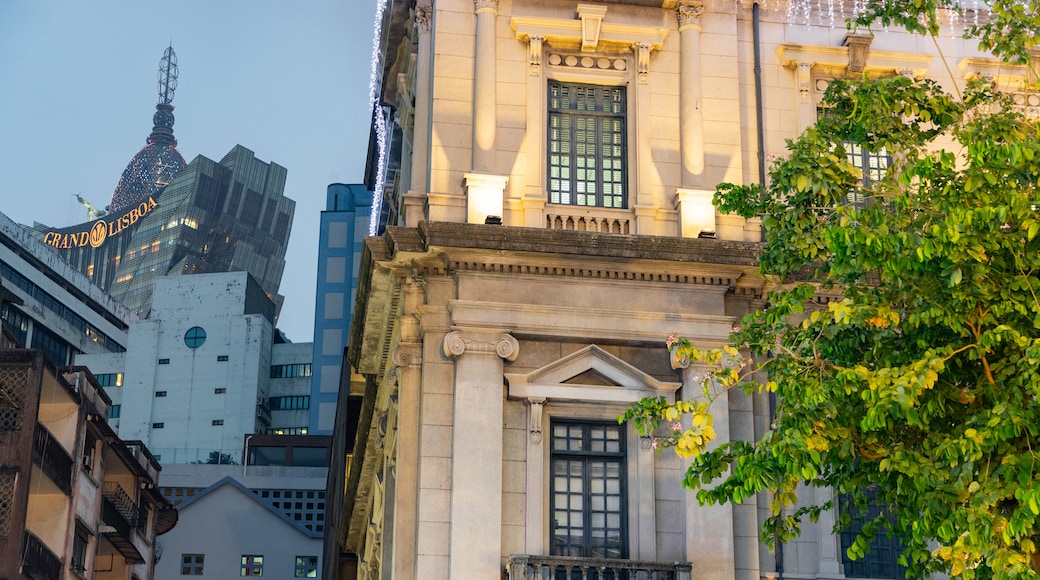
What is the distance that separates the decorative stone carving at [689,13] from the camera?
32.0 meters

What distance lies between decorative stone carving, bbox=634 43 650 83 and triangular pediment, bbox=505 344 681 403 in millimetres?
6131

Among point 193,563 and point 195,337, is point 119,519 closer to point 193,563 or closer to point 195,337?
point 193,563

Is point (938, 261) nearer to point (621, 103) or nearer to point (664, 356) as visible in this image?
point (664, 356)

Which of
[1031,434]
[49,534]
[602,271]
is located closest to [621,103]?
[602,271]

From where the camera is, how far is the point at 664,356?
29594 millimetres

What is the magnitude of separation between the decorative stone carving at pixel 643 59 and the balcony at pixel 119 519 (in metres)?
44.2

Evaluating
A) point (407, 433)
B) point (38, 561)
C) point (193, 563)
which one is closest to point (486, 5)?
point (407, 433)

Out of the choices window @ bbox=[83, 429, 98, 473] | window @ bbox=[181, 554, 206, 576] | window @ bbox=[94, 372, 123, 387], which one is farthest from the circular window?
window @ bbox=[83, 429, 98, 473]

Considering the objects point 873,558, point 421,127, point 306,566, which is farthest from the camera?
point 306,566

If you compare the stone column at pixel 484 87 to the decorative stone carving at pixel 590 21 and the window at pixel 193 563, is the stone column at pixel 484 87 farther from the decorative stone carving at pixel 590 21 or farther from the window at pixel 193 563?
the window at pixel 193 563

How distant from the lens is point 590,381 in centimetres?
2916

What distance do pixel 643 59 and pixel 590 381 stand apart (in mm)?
7005

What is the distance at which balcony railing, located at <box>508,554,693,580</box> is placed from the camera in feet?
88.3

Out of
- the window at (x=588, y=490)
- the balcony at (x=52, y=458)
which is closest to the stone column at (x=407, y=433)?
the window at (x=588, y=490)
